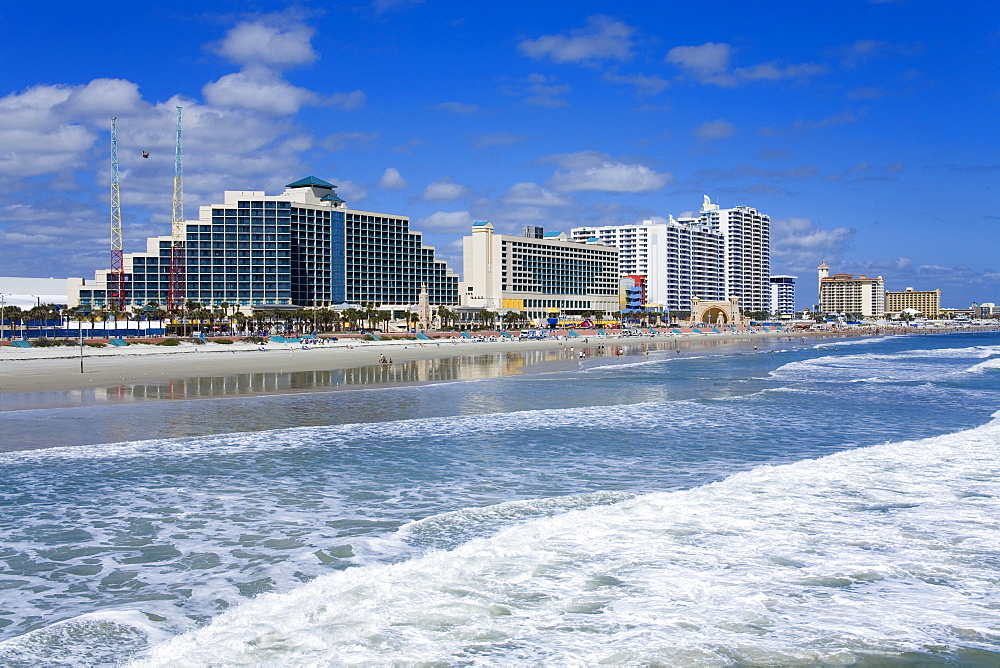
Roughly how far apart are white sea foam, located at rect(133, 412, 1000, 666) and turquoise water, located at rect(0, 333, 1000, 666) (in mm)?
37

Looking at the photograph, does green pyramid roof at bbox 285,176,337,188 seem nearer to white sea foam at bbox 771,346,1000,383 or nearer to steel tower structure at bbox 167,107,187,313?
steel tower structure at bbox 167,107,187,313

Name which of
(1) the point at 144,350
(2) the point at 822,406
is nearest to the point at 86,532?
(2) the point at 822,406

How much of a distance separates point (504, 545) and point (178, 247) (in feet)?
447

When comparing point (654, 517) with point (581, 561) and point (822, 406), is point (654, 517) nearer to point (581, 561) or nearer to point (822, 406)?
point (581, 561)

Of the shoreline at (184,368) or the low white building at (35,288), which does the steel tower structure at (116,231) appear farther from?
the shoreline at (184,368)

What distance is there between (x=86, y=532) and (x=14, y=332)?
78.3m

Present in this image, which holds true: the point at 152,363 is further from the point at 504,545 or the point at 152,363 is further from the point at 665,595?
the point at 665,595

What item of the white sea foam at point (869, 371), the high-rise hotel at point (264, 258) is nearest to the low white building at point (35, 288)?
the high-rise hotel at point (264, 258)

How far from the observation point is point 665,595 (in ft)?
31.1

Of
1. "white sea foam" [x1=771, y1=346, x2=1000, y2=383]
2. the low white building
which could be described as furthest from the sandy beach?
the low white building

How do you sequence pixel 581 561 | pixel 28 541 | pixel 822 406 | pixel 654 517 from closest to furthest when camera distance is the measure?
pixel 581 561 → pixel 28 541 → pixel 654 517 → pixel 822 406

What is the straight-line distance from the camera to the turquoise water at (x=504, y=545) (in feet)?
27.1

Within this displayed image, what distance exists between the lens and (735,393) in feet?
115

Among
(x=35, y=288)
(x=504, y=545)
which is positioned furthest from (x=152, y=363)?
(x=35, y=288)
